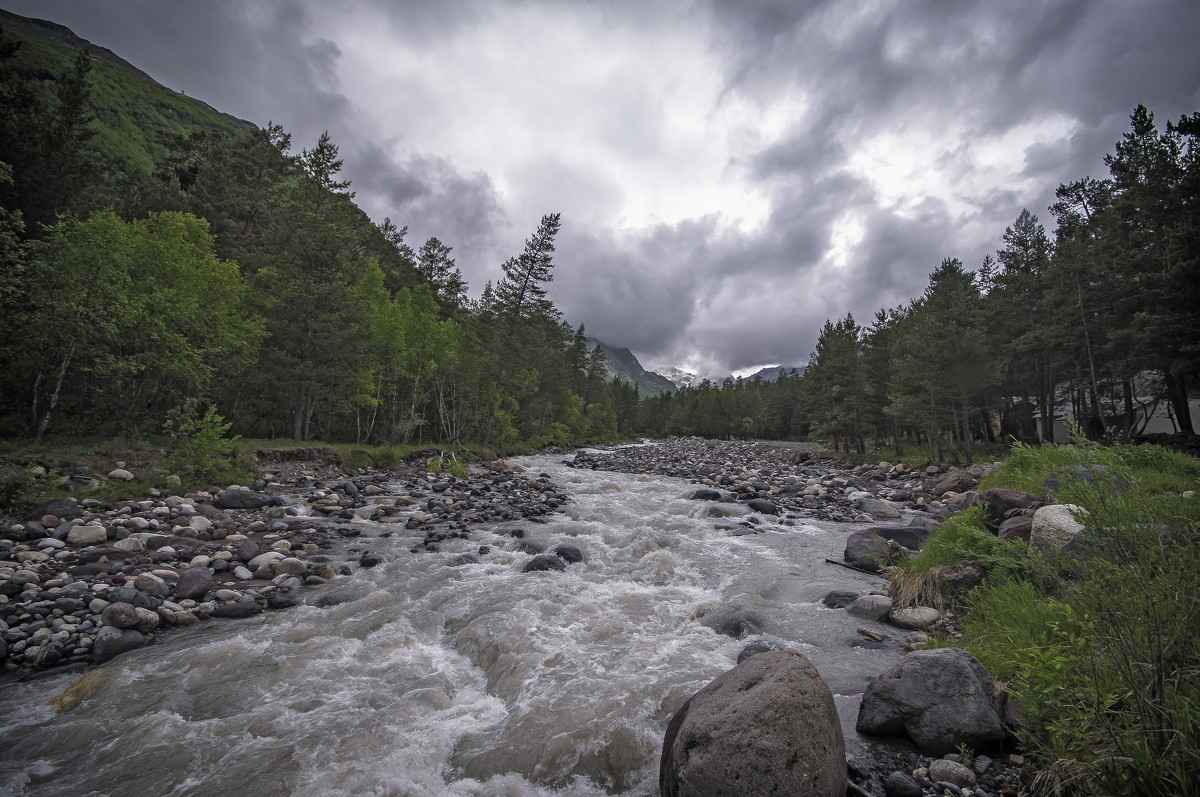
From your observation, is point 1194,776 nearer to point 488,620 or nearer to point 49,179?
point 488,620

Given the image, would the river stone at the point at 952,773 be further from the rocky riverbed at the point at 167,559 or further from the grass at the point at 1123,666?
the rocky riverbed at the point at 167,559

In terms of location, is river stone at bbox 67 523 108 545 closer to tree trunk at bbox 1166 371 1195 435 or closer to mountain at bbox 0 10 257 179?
tree trunk at bbox 1166 371 1195 435

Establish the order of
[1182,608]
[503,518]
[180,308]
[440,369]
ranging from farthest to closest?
[440,369], [180,308], [503,518], [1182,608]

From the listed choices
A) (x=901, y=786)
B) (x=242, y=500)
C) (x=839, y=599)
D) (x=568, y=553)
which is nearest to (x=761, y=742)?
(x=901, y=786)

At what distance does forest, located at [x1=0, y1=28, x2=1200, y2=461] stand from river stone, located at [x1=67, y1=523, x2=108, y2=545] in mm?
4858

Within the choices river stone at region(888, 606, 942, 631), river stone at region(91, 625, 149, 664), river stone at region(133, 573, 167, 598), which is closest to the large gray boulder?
river stone at region(888, 606, 942, 631)

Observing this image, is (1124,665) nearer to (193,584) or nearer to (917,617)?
(917,617)

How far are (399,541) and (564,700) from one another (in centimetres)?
818

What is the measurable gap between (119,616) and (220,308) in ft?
59.7

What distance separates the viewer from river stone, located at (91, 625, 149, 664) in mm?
6072

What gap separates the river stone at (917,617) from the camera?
7.05 metres

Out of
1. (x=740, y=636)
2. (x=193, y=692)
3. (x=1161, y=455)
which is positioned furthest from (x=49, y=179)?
(x=1161, y=455)

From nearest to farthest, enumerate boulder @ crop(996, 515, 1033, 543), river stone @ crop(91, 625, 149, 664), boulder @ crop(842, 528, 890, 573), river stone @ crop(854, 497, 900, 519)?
1. river stone @ crop(91, 625, 149, 664)
2. boulder @ crop(996, 515, 1033, 543)
3. boulder @ crop(842, 528, 890, 573)
4. river stone @ crop(854, 497, 900, 519)

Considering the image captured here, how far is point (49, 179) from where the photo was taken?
714 inches
